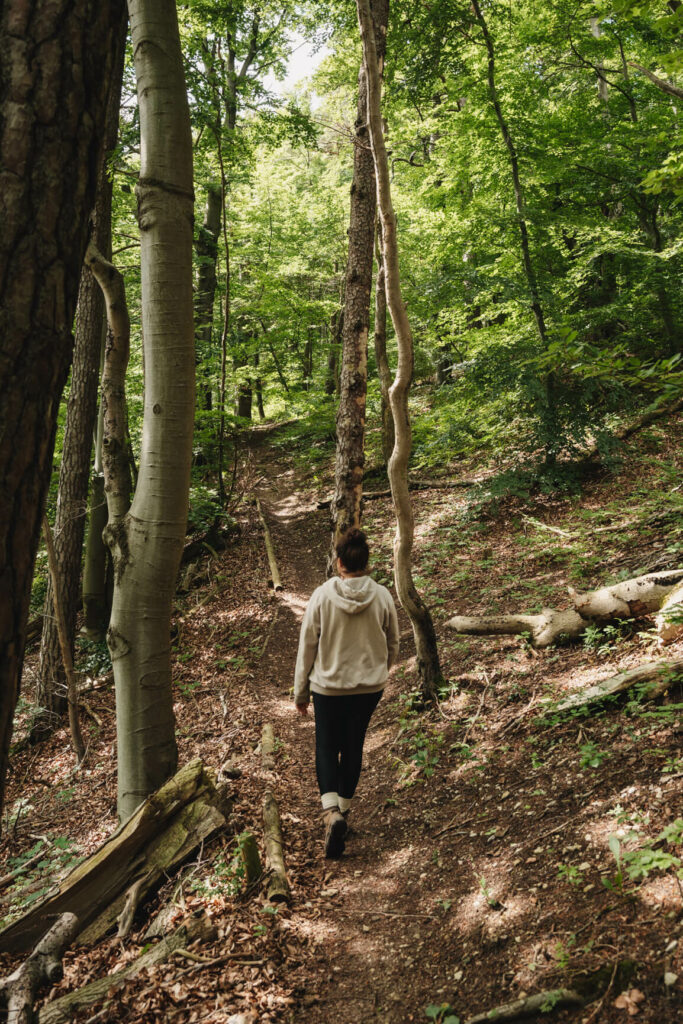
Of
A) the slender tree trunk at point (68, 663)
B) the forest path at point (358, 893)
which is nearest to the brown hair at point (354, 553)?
the forest path at point (358, 893)

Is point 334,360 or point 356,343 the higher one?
point 334,360

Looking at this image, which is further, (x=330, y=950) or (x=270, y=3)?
(x=270, y=3)

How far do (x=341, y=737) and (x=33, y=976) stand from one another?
231 centimetres

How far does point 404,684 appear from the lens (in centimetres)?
668

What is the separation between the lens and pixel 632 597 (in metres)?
5.03

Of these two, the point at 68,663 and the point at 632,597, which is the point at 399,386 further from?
the point at 68,663

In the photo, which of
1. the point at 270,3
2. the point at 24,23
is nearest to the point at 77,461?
the point at 24,23

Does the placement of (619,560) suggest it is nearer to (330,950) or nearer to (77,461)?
(330,950)

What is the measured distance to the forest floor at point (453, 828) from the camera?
2.66 meters

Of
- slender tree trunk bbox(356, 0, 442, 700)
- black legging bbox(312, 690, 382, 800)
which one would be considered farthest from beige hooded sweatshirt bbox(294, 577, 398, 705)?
slender tree trunk bbox(356, 0, 442, 700)

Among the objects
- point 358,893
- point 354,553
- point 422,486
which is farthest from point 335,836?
point 422,486

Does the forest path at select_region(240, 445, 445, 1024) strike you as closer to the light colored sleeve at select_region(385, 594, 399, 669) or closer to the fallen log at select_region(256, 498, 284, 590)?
the light colored sleeve at select_region(385, 594, 399, 669)

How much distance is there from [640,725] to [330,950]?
7.36 feet

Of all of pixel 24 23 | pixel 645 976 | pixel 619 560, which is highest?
pixel 24 23
